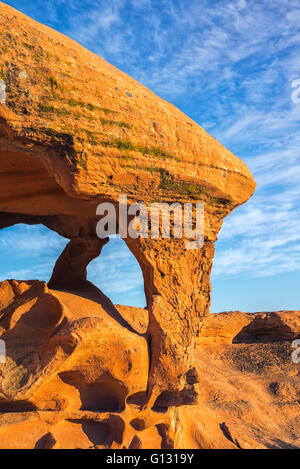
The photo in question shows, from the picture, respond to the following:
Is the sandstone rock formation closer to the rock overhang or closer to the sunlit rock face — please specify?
the sunlit rock face

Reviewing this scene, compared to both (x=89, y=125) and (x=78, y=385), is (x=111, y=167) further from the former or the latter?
(x=78, y=385)

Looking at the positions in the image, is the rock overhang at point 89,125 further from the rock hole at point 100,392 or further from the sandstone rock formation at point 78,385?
the rock hole at point 100,392

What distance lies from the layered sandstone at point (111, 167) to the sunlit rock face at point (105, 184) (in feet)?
0.04

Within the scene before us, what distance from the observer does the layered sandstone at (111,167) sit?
3650 millimetres

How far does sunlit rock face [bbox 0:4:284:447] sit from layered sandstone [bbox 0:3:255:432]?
0.01 meters

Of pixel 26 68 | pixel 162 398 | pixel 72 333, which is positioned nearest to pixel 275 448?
pixel 162 398

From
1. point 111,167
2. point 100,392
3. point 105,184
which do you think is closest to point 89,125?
point 111,167

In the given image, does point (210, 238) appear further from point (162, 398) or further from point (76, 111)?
point (76, 111)

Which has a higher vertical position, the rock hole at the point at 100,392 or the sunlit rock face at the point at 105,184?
the sunlit rock face at the point at 105,184

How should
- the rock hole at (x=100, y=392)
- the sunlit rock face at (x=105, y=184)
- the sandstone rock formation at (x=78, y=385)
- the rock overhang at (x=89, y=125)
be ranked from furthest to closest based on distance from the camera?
the rock hole at (x=100, y=392) → the sandstone rock formation at (x=78, y=385) → the sunlit rock face at (x=105, y=184) → the rock overhang at (x=89, y=125)

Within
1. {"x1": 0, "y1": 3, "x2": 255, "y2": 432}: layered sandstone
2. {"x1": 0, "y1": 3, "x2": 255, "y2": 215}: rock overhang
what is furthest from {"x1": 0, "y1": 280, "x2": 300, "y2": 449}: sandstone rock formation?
{"x1": 0, "y1": 3, "x2": 255, "y2": 215}: rock overhang

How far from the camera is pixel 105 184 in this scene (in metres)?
4.20

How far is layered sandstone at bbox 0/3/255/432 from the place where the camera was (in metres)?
3.65

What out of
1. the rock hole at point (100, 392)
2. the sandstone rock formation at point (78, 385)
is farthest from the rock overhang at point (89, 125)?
the rock hole at point (100, 392)
